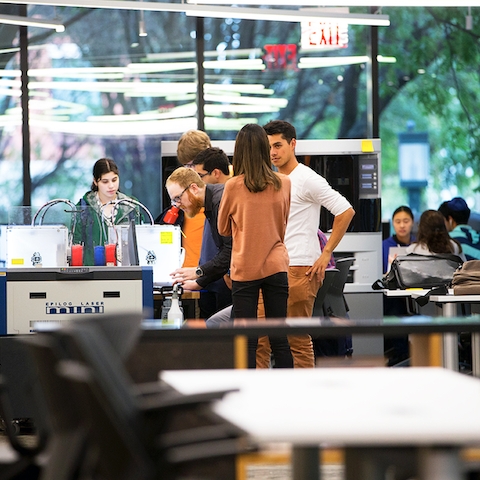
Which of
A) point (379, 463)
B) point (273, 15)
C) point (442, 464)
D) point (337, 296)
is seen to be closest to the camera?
point (442, 464)

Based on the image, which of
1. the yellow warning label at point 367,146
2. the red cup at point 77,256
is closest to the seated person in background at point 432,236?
the yellow warning label at point 367,146

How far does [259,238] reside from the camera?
421cm

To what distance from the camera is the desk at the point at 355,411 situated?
5.42 ft

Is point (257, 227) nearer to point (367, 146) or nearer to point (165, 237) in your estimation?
point (165, 237)

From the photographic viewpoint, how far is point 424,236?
21.5 feet

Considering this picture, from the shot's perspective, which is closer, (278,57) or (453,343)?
(453,343)

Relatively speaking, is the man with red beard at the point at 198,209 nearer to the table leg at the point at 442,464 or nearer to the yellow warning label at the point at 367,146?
the table leg at the point at 442,464

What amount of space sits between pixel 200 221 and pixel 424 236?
6.13ft

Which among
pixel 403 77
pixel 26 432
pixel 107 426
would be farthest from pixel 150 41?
pixel 107 426

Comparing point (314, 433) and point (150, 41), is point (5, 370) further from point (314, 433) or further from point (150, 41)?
point (150, 41)

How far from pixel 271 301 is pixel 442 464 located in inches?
101

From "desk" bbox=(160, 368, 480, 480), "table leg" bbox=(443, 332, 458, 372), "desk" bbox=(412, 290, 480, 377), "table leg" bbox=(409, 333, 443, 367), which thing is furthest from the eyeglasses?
"desk" bbox=(160, 368, 480, 480)

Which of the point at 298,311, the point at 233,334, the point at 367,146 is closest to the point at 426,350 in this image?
the point at 233,334

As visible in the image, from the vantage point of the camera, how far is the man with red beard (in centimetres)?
468
